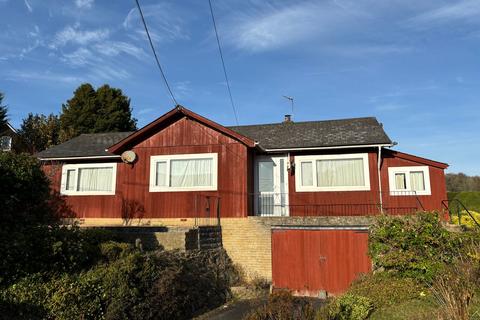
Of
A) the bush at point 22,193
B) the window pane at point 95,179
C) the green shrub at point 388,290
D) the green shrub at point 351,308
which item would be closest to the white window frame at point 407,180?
the green shrub at point 388,290

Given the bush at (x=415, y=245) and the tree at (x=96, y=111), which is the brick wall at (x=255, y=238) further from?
the tree at (x=96, y=111)

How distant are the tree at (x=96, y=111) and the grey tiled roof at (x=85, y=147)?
1734 centimetres

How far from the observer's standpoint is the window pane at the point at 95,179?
17.6 m

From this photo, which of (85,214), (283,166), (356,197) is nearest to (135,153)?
(85,214)

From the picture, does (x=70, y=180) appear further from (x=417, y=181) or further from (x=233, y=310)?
(x=417, y=181)

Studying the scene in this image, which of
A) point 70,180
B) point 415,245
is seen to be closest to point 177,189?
point 70,180

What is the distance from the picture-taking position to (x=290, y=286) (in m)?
13.8

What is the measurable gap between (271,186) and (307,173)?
1562 mm

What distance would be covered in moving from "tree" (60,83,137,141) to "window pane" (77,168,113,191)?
2057 cm

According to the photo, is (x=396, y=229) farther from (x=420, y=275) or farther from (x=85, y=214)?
(x=85, y=214)

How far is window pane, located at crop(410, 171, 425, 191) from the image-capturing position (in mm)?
15750

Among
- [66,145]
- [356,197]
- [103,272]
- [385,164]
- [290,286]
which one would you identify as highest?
[66,145]

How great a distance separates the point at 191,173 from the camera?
16.3 metres

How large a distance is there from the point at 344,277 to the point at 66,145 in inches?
573
